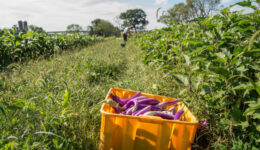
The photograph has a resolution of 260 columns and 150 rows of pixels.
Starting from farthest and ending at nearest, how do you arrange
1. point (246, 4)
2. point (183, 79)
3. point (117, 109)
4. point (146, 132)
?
point (117, 109) < point (183, 79) < point (146, 132) < point (246, 4)

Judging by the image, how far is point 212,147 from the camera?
1722mm

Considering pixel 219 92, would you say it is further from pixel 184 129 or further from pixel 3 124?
pixel 3 124

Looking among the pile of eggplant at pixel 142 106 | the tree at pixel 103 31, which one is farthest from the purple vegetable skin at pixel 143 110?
the tree at pixel 103 31

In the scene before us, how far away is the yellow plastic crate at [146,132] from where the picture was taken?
1480 mm

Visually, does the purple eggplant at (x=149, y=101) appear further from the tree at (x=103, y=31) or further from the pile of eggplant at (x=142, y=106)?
the tree at (x=103, y=31)

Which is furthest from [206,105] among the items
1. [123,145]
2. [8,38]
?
[8,38]

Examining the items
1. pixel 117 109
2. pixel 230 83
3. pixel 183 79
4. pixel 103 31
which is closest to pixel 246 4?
pixel 230 83

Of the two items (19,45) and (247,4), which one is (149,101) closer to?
(247,4)

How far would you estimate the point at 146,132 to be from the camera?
1532 mm

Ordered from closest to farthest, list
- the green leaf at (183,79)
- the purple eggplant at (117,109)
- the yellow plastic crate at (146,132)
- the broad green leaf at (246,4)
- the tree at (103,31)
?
1. the broad green leaf at (246,4)
2. the yellow plastic crate at (146,132)
3. the green leaf at (183,79)
4. the purple eggplant at (117,109)
5. the tree at (103,31)

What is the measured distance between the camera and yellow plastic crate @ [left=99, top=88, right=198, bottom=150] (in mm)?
1480

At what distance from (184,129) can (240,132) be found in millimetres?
509

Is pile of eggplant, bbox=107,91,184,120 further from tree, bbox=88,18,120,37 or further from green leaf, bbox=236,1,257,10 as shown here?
tree, bbox=88,18,120,37

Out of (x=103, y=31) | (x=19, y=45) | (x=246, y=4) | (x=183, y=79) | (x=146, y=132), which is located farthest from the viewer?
(x=103, y=31)
